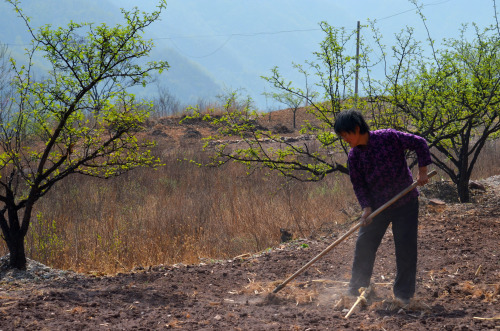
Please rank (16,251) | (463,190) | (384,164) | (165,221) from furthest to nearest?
(463,190), (165,221), (16,251), (384,164)

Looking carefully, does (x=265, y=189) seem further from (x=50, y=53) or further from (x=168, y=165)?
(x=50, y=53)

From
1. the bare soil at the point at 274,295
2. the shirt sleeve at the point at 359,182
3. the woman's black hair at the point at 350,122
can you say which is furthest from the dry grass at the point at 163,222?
the woman's black hair at the point at 350,122

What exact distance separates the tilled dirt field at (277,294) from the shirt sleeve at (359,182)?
31.4 inches

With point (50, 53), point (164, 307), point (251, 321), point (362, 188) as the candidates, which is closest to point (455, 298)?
point (362, 188)

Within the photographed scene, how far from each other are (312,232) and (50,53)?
178 inches

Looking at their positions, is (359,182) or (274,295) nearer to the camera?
(359,182)

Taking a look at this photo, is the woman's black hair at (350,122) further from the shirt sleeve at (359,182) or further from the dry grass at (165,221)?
the dry grass at (165,221)

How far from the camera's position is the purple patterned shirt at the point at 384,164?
13.2ft

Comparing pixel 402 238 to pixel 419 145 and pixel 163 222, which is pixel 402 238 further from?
pixel 163 222

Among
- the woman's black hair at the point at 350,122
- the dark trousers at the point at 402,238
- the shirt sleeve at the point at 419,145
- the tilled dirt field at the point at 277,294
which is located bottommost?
the tilled dirt field at the point at 277,294

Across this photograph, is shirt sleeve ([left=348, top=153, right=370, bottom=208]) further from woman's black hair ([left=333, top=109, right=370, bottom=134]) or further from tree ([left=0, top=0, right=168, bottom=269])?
tree ([left=0, top=0, right=168, bottom=269])

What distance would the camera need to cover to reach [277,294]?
4.75m

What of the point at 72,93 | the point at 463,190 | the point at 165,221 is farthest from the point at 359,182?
the point at 463,190

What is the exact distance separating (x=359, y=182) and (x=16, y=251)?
12.6 feet
